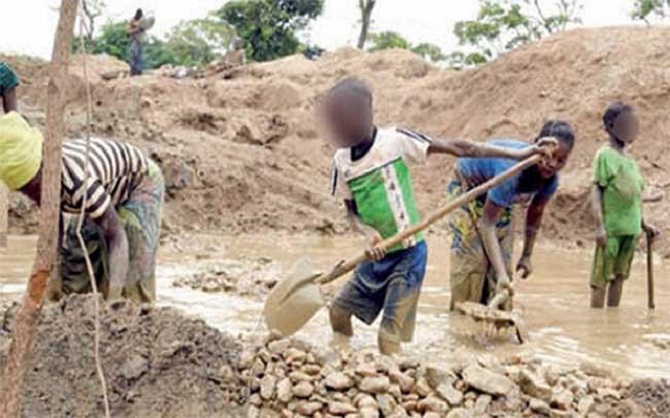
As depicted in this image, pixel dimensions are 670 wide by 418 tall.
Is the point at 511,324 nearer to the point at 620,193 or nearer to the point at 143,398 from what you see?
the point at 620,193

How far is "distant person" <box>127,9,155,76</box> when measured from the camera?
1759 centimetres

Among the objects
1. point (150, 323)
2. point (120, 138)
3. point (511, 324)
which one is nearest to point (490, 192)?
point (511, 324)

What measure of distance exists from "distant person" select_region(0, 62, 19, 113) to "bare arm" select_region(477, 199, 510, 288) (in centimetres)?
242

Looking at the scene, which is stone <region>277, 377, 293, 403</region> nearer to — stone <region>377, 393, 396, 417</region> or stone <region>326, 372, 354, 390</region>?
stone <region>326, 372, 354, 390</region>

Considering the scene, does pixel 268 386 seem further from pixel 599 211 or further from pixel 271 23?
pixel 271 23

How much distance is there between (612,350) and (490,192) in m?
1.09

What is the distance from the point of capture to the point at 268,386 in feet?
12.8

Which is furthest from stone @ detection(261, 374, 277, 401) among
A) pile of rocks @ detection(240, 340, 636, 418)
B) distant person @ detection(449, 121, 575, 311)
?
distant person @ detection(449, 121, 575, 311)

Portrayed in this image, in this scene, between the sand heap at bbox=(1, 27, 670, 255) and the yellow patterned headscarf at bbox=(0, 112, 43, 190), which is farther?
the sand heap at bbox=(1, 27, 670, 255)

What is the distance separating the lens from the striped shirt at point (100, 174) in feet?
14.3

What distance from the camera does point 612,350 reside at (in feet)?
18.5

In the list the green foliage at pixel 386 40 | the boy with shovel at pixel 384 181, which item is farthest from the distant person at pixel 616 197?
the green foliage at pixel 386 40

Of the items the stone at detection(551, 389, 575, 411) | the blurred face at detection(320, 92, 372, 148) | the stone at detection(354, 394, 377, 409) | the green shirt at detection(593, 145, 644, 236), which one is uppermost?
the blurred face at detection(320, 92, 372, 148)

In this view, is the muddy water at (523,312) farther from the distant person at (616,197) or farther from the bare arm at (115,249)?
the bare arm at (115,249)
